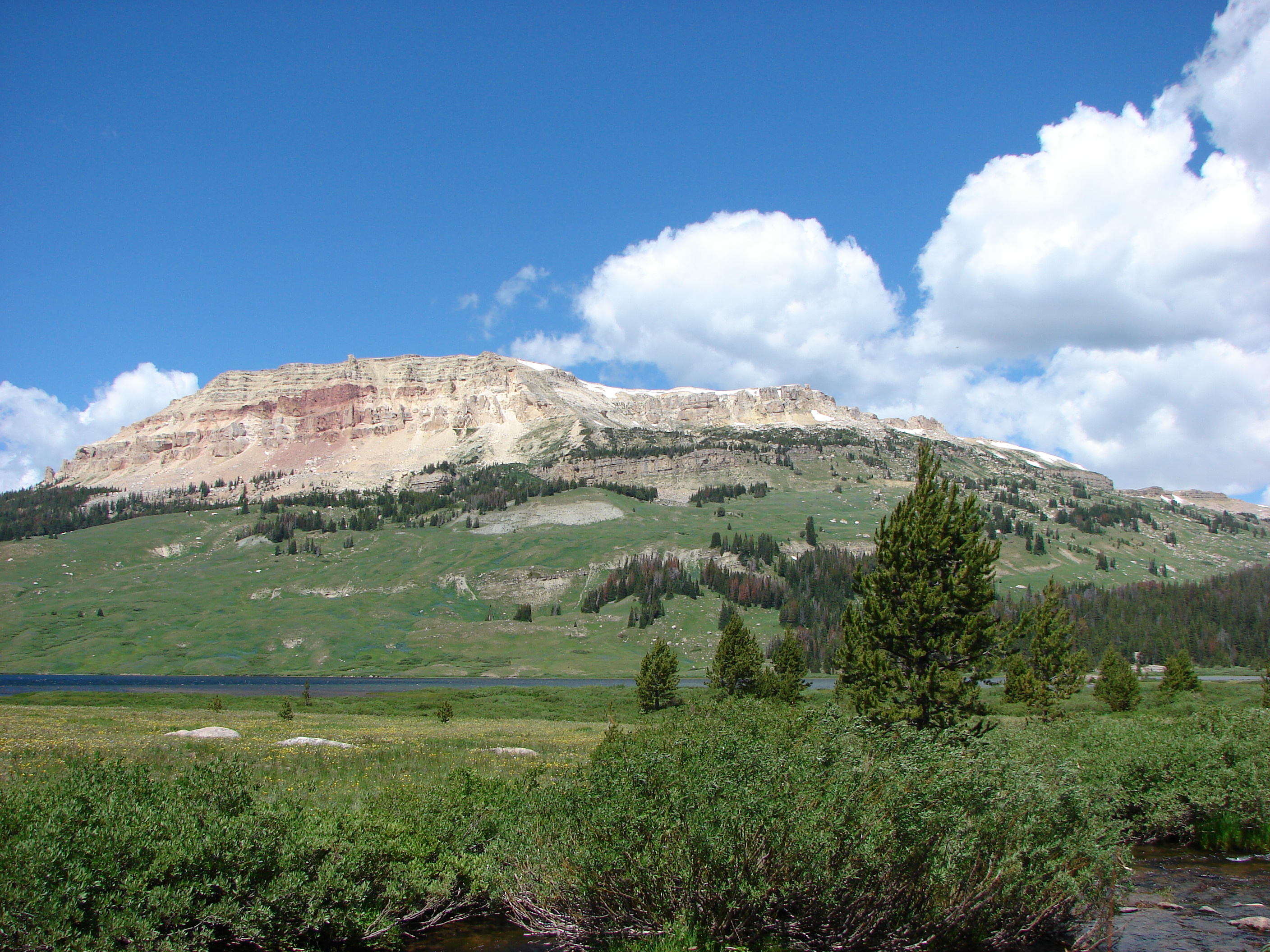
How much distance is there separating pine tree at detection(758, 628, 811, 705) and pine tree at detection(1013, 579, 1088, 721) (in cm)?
1713

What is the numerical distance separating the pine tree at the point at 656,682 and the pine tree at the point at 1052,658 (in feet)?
97.8

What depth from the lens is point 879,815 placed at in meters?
10.5

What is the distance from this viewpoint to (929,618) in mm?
26609

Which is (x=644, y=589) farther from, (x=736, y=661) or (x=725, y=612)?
(x=736, y=661)

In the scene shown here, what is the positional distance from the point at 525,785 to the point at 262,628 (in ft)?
578

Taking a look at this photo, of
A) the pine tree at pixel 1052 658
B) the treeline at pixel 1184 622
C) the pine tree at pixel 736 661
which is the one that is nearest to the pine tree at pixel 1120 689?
the pine tree at pixel 1052 658

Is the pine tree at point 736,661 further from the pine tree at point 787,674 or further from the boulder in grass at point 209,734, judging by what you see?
the boulder in grass at point 209,734

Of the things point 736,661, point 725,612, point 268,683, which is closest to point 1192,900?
point 736,661

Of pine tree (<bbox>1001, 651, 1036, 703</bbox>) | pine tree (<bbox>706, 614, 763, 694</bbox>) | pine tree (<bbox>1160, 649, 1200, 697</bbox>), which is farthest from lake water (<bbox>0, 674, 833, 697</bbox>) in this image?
pine tree (<bbox>1001, 651, 1036, 703</bbox>)

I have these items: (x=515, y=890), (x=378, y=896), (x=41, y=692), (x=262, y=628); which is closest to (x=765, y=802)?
(x=515, y=890)

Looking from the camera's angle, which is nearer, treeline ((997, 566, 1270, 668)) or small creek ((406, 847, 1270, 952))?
small creek ((406, 847, 1270, 952))

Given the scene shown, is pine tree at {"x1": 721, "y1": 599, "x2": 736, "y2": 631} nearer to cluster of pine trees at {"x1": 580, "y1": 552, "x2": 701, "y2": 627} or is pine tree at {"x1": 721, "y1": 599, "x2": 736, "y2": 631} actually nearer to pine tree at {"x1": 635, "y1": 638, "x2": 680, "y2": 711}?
cluster of pine trees at {"x1": 580, "y1": 552, "x2": 701, "y2": 627}

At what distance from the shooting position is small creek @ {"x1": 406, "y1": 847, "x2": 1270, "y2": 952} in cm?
1288

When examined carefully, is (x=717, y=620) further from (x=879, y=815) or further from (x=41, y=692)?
(x=879, y=815)
